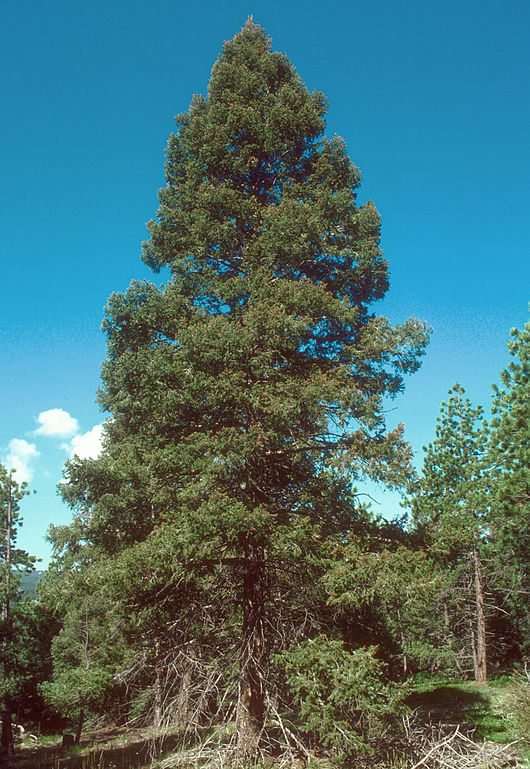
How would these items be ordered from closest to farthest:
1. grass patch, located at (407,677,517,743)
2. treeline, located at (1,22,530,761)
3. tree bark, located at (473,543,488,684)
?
treeline, located at (1,22,530,761) → grass patch, located at (407,677,517,743) → tree bark, located at (473,543,488,684)

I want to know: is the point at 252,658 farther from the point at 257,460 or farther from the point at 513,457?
the point at 513,457

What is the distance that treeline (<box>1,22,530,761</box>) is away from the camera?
24.0 ft

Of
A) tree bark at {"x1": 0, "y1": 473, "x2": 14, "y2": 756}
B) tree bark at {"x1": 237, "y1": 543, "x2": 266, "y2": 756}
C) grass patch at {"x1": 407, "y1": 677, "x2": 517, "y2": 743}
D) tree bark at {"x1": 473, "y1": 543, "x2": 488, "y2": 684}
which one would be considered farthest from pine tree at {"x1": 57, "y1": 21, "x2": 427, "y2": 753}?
tree bark at {"x1": 473, "y1": 543, "x2": 488, "y2": 684}

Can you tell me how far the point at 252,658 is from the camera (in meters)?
7.90

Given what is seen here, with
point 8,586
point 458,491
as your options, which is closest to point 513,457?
point 458,491

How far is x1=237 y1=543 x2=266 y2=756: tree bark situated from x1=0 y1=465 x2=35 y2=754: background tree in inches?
672

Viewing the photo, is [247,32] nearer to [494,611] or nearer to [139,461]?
[139,461]

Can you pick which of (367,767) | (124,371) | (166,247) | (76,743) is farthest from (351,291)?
(76,743)

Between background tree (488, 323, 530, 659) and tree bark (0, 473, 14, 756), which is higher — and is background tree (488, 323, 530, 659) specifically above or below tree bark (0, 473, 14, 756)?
above

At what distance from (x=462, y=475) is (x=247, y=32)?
22.9 metres

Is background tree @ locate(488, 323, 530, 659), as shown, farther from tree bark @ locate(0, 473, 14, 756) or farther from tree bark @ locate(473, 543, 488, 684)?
tree bark @ locate(0, 473, 14, 756)

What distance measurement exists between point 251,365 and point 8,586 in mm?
20560

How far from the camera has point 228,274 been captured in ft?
36.2

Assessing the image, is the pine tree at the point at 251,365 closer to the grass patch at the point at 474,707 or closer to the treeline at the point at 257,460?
the treeline at the point at 257,460
